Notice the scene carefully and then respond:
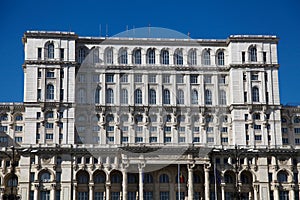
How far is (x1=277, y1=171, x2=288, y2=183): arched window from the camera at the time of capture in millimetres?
142125

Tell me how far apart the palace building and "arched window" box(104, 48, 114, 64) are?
0.86 ft

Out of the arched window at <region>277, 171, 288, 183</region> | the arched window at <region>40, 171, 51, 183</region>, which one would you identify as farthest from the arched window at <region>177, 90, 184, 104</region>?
the arched window at <region>40, 171, 51, 183</region>

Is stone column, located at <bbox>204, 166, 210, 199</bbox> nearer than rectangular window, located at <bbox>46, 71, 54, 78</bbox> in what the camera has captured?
Yes

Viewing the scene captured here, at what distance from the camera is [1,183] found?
137750 millimetres

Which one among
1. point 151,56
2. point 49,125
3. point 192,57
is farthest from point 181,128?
point 49,125

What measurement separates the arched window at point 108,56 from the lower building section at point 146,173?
79.7 ft

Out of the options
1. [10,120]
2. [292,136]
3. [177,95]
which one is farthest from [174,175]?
[10,120]

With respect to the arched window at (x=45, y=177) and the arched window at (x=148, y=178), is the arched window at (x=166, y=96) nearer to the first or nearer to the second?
the arched window at (x=148, y=178)

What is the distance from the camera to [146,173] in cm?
13925

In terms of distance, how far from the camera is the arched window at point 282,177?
14212 cm

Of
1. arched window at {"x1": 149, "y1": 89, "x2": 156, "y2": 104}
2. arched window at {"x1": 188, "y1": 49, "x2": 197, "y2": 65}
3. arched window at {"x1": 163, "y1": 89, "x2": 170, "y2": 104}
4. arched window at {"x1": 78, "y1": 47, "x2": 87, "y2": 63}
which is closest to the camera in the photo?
arched window at {"x1": 149, "y1": 89, "x2": 156, "y2": 104}

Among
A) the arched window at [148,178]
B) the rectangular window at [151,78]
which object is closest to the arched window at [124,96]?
the rectangular window at [151,78]

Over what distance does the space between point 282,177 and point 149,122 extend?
119 feet

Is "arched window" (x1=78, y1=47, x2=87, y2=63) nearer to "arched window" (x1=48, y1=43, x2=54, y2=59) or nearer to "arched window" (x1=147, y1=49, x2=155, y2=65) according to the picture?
"arched window" (x1=48, y1=43, x2=54, y2=59)
